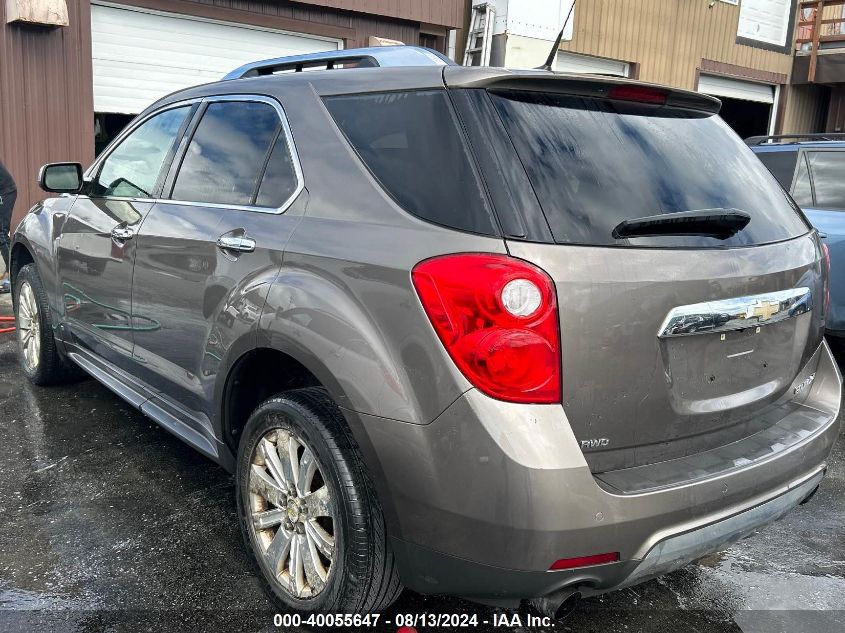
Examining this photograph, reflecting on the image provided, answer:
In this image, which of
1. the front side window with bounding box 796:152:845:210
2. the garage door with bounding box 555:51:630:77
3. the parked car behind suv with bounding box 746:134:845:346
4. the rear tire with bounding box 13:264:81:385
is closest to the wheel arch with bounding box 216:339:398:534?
the rear tire with bounding box 13:264:81:385

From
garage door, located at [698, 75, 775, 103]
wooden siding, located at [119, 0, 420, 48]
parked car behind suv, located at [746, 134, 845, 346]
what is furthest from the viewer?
garage door, located at [698, 75, 775, 103]

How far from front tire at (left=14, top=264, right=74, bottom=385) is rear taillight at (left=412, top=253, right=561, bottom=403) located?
329 centimetres

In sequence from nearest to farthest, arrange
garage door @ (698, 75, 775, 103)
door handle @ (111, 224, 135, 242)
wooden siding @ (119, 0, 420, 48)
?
door handle @ (111, 224, 135, 242) → wooden siding @ (119, 0, 420, 48) → garage door @ (698, 75, 775, 103)

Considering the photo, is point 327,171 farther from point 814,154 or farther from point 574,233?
point 814,154

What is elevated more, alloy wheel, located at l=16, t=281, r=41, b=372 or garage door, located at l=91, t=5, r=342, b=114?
garage door, located at l=91, t=5, r=342, b=114

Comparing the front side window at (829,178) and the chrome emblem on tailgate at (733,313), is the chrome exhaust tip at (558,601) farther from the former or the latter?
the front side window at (829,178)

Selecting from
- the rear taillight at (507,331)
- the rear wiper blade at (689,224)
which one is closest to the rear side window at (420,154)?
the rear taillight at (507,331)

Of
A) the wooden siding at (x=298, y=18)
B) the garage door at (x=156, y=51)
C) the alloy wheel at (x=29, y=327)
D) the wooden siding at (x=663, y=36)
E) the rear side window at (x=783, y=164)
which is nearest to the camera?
the alloy wheel at (x=29, y=327)

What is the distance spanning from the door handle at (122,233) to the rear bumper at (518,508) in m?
1.75

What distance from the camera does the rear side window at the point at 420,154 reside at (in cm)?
201

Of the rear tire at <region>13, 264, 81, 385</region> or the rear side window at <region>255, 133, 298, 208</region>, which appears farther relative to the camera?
the rear tire at <region>13, 264, 81, 385</region>

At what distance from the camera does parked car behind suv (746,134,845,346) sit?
521 centimetres

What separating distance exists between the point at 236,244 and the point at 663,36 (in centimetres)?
1415

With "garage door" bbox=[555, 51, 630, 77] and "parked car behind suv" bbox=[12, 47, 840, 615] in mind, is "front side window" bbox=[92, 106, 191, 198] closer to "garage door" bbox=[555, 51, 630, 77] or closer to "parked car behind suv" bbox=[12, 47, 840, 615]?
"parked car behind suv" bbox=[12, 47, 840, 615]
